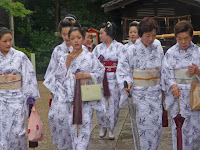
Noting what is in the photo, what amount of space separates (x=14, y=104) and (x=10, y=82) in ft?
0.98

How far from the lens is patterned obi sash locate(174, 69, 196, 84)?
520cm

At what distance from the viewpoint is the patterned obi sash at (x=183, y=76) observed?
520 centimetres

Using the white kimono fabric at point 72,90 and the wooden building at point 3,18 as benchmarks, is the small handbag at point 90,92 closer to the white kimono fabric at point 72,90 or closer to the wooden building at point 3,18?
the white kimono fabric at point 72,90

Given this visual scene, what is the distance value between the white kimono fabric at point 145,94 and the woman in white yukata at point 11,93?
1.31m

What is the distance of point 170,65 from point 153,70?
0.26m

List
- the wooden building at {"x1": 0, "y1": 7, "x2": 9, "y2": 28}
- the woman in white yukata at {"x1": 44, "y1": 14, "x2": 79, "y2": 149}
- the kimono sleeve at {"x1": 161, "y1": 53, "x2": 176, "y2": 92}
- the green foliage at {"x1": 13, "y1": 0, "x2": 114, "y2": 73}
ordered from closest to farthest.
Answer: the kimono sleeve at {"x1": 161, "y1": 53, "x2": 176, "y2": 92} → the woman in white yukata at {"x1": 44, "y1": 14, "x2": 79, "y2": 149} → the wooden building at {"x1": 0, "y1": 7, "x2": 9, "y2": 28} → the green foliage at {"x1": 13, "y1": 0, "x2": 114, "y2": 73}

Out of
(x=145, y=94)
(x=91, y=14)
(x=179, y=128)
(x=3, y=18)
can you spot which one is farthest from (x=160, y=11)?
(x=179, y=128)

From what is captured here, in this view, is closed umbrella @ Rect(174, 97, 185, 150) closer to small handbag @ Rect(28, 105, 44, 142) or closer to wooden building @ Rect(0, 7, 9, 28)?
small handbag @ Rect(28, 105, 44, 142)

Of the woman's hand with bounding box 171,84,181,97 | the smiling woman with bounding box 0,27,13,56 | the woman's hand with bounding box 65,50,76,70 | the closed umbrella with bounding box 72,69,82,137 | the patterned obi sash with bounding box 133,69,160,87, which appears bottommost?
the closed umbrella with bounding box 72,69,82,137

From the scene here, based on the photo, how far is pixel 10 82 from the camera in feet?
18.0

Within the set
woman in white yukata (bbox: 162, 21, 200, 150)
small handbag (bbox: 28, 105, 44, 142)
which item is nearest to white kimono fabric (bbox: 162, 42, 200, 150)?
woman in white yukata (bbox: 162, 21, 200, 150)

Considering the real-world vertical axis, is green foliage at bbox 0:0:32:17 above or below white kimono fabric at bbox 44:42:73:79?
above

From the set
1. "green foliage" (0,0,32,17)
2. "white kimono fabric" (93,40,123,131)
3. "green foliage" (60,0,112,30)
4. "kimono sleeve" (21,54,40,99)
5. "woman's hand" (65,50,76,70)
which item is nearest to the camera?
"woman's hand" (65,50,76,70)

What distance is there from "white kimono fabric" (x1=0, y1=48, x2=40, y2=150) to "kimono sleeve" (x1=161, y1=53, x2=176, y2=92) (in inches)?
69.2
